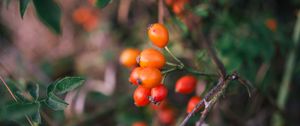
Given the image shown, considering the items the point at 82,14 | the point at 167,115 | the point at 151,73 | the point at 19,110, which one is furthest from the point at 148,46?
the point at 19,110

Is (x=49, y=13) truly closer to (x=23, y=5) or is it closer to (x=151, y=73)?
(x=23, y=5)

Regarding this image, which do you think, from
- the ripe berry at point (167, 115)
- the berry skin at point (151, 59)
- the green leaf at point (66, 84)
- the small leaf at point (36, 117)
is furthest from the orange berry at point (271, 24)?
the small leaf at point (36, 117)

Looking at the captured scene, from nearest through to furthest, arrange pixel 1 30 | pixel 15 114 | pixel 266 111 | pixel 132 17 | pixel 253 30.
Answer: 1. pixel 15 114
2. pixel 253 30
3. pixel 266 111
4. pixel 132 17
5. pixel 1 30

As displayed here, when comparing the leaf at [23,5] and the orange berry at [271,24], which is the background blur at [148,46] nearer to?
the orange berry at [271,24]

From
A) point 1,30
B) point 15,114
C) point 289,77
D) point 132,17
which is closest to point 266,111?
point 289,77

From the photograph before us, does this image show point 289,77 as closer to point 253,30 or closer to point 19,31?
point 253,30
